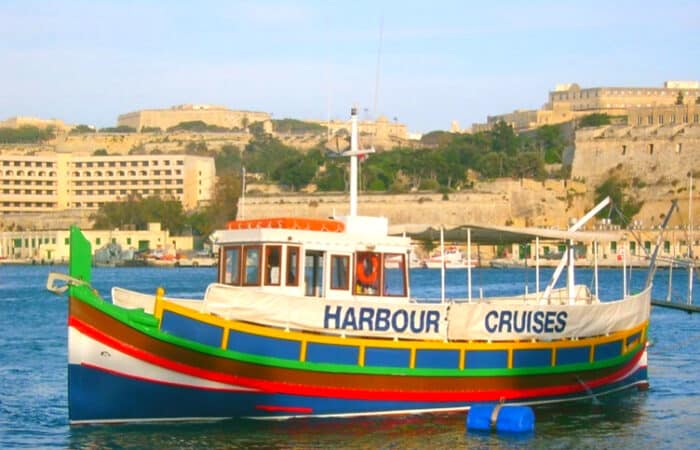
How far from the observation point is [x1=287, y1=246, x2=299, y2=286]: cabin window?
2448 centimetres

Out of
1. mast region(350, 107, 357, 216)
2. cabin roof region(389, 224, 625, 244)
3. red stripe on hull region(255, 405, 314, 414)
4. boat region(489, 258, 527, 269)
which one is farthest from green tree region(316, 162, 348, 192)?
red stripe on hull region(255, 405, 314, 414)

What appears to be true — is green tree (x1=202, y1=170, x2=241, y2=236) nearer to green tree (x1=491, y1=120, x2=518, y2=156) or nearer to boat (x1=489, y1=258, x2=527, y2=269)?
green tree (x1=491, y1=120, x2=518, y2=156)

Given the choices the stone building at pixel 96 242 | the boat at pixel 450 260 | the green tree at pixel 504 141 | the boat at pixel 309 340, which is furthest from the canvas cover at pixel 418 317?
the green tree at pixel 504 141

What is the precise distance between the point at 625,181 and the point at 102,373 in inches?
4589

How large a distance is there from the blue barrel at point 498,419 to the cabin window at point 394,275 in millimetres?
2231

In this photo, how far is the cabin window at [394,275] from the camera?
993 inches

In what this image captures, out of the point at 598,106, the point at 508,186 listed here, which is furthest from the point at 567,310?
the point at 598,106

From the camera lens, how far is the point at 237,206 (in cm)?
13775

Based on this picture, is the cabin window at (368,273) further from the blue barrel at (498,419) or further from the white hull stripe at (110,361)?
the white hull stripe at (110,361)

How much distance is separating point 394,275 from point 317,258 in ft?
4.46

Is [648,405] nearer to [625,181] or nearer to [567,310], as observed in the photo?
[567,310]

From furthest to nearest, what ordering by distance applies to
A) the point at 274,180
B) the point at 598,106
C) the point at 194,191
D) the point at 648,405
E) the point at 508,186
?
the point at 598,106 < the point at 194,191 < the point at 274,180 < the point at 508,186 < the point at 648,405

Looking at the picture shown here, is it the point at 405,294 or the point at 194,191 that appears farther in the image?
the point at 194,191

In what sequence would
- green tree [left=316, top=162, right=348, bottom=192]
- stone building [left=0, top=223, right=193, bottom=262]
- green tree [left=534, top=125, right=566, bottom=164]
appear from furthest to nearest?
green tree [left=534, top=125, right=566, bottom=164] → green tree [left=316, top=162, right=348, bottom=192] → stone building [left=0, top=223, right=193, bottom=262]
